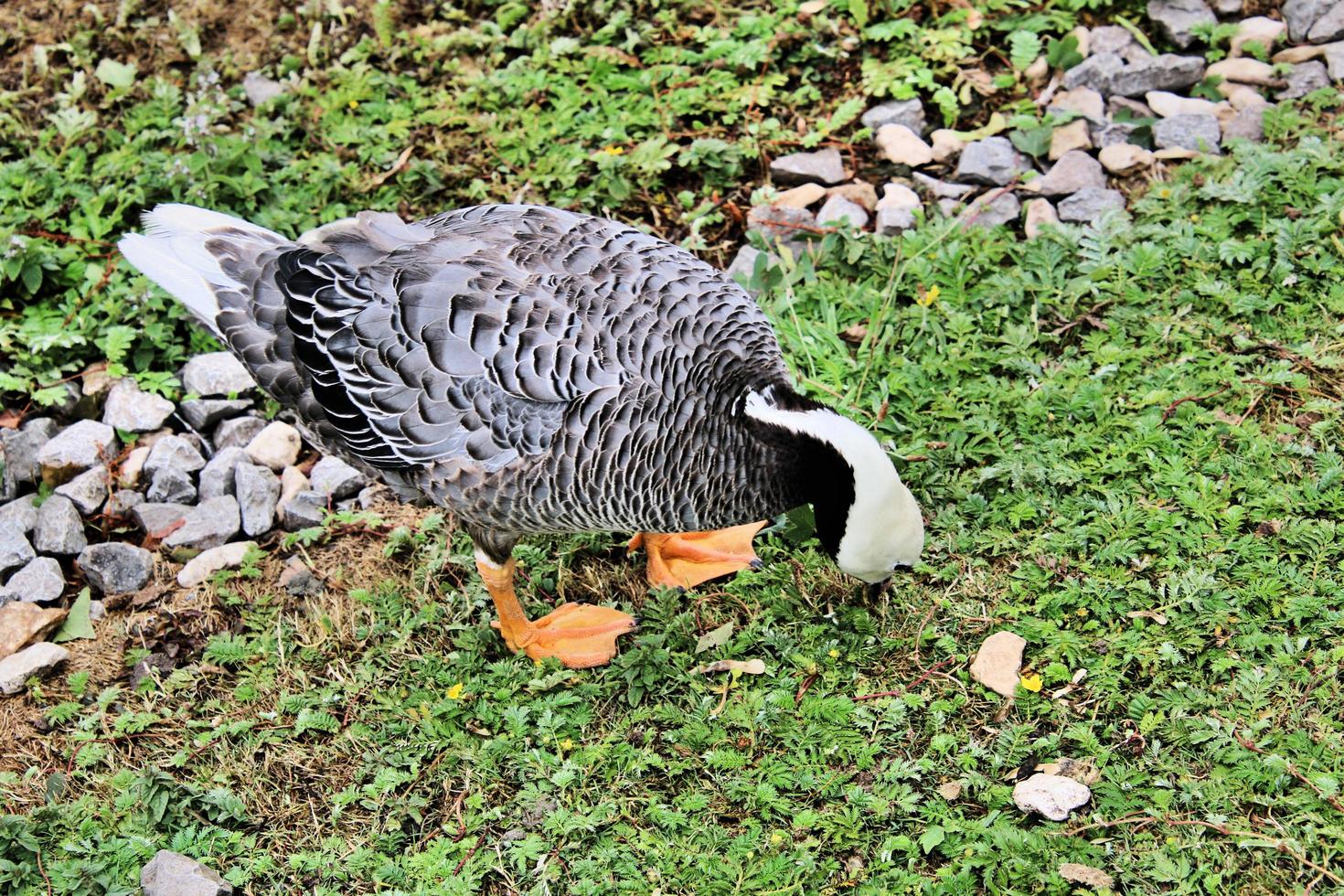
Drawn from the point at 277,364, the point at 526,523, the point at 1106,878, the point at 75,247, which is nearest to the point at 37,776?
the point at 277,364

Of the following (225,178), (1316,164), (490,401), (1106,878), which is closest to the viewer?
(1106,878)

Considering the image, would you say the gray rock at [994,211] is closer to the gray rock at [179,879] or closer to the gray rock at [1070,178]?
the gray rock at [1070,178]

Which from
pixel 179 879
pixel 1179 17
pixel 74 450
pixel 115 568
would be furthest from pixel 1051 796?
pixel 1179 17

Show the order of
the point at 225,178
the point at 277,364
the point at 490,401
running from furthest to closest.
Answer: the point at 225,178 → the point at 277,364 → the point at 490,401

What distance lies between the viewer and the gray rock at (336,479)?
16.6ft

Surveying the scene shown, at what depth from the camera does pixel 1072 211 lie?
5.43m

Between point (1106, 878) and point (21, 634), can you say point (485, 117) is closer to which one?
point (21, 634)

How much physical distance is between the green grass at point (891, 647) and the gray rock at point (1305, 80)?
403 mm

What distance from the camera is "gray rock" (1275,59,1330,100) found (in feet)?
18.9

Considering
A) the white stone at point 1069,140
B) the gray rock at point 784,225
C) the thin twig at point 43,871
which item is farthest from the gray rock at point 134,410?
the white stone at point 1069,140

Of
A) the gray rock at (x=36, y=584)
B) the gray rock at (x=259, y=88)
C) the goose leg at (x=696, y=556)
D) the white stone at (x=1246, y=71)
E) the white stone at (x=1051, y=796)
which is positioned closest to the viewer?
the white stone at (x=1051, y=796)

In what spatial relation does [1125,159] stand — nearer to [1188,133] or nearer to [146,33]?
[1188,133]

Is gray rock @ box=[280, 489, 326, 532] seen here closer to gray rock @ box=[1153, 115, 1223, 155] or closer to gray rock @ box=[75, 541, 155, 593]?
gray rock @ box=[75, 541, 155, 593]

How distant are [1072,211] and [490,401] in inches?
118
